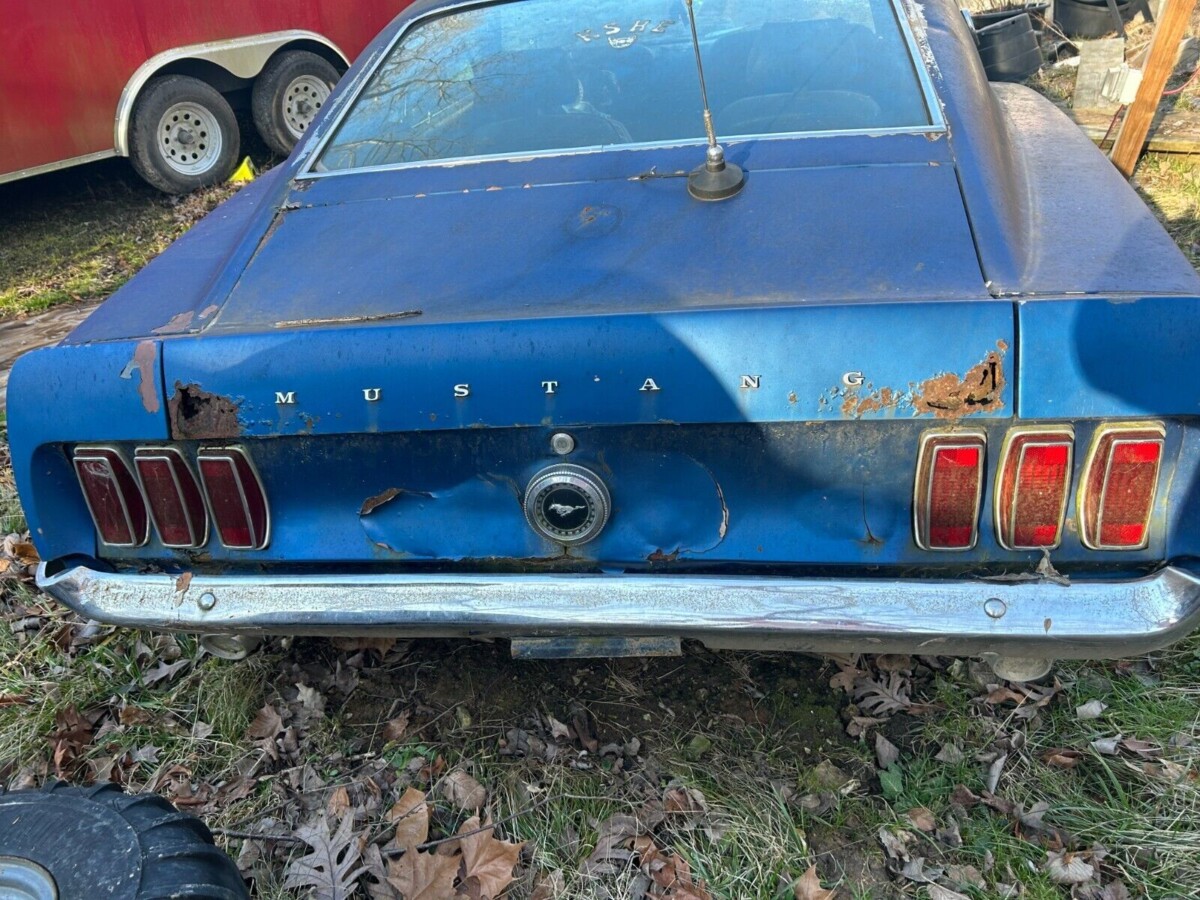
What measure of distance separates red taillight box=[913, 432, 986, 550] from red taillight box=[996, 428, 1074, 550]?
0.17 ft

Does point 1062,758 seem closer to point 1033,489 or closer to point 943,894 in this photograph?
point 943,894

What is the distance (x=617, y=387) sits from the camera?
71.4 inches

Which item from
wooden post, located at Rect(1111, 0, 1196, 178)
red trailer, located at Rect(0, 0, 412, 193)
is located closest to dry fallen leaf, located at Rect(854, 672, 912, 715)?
wooden post, located at Rect(1111, 0, 1196, 178)

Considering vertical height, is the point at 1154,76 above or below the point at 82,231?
above

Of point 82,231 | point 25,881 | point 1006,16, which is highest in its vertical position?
point 1006,16

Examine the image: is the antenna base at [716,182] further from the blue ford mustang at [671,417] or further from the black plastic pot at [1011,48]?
the black plastic pot at [1011,48]

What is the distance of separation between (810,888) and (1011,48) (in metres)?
5.86

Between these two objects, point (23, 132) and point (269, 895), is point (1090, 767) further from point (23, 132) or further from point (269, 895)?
point (23, 132)

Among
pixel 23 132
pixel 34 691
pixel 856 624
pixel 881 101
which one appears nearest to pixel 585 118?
pixel 881 101

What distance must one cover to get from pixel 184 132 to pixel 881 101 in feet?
21.5

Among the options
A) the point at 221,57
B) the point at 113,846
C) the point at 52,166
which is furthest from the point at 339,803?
the point at 221,57

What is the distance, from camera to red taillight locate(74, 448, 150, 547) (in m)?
2.04

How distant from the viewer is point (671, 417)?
1820mm

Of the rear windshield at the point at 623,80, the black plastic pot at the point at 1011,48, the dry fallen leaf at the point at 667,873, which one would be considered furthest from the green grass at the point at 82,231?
the black plastic pot at the point at 1011,48
